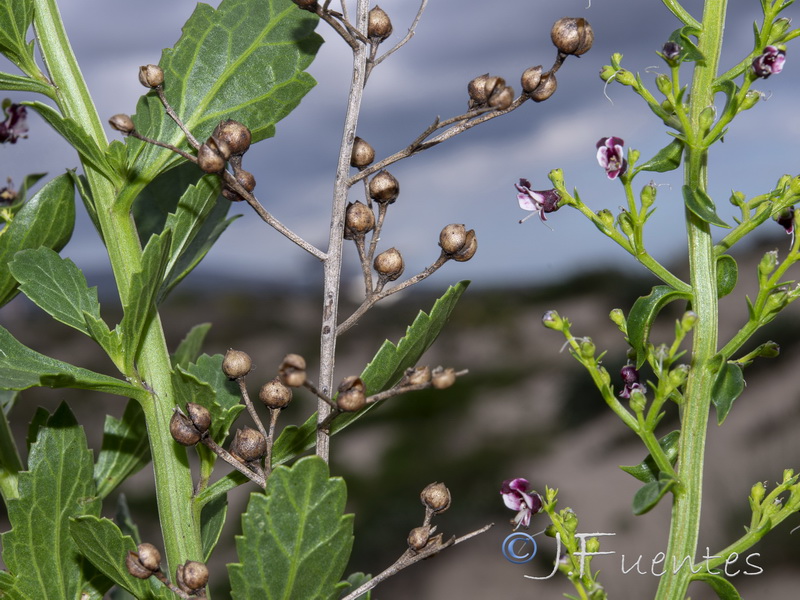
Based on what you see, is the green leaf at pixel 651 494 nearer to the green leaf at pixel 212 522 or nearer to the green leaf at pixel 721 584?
the green leaf at pixel 721 584

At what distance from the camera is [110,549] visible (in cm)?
69

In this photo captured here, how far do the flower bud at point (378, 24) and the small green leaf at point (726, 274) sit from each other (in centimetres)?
33

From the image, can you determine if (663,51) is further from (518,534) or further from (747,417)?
(747,417)

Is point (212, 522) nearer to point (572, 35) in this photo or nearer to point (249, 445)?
point (249, 445)

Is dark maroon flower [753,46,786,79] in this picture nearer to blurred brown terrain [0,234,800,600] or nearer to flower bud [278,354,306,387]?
flower bud [278,354,306,387]

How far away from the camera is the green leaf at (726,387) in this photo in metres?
0.68

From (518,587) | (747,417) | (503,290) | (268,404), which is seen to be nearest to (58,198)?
(268,404)

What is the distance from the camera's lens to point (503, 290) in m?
5.39

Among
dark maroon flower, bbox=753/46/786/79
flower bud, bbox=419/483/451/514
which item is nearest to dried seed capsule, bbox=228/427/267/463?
flower bud, bbox=419/483/451/514

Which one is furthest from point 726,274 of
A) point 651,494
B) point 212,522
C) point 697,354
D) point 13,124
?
point 13,124

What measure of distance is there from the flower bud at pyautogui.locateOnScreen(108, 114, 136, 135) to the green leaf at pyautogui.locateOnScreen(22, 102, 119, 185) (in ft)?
0.16

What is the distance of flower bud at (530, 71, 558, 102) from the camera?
668mm

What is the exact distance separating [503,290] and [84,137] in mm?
4783

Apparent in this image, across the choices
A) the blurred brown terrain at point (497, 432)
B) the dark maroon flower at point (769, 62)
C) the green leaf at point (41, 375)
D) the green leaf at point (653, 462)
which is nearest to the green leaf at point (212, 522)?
the green leaf at point (41, 375)
